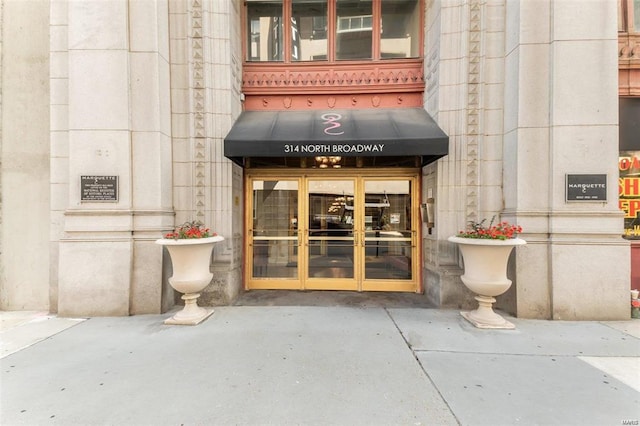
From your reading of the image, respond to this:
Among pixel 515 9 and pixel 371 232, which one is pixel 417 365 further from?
pixel 515 9

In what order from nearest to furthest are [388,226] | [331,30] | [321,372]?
[321,372], [331,30], [388,226]

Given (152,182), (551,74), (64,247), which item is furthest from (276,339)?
(551,74)

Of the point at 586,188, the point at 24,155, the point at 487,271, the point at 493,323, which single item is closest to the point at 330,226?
the point at 487,271

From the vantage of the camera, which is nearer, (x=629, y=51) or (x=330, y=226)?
(x=629, y=51)

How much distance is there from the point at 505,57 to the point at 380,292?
5479 millimetres

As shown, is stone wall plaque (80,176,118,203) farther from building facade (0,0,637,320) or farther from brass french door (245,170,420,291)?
brass french door (245,170,420,291)

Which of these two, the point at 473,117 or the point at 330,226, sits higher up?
the point at 473,117

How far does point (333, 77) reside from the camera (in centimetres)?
641

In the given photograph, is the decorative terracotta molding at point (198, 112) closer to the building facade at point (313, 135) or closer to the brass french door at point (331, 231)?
the building facade at point (313, 135)

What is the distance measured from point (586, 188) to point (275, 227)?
616 centimetres

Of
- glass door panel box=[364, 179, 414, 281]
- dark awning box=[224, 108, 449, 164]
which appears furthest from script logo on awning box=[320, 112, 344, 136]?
glass door panel box=[364, 179, 414, 281]

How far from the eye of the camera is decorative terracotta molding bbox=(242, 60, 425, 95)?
6352mm

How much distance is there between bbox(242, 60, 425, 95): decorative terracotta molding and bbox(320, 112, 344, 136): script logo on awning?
2.41 ft

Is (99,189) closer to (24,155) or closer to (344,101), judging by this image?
(24,155)
